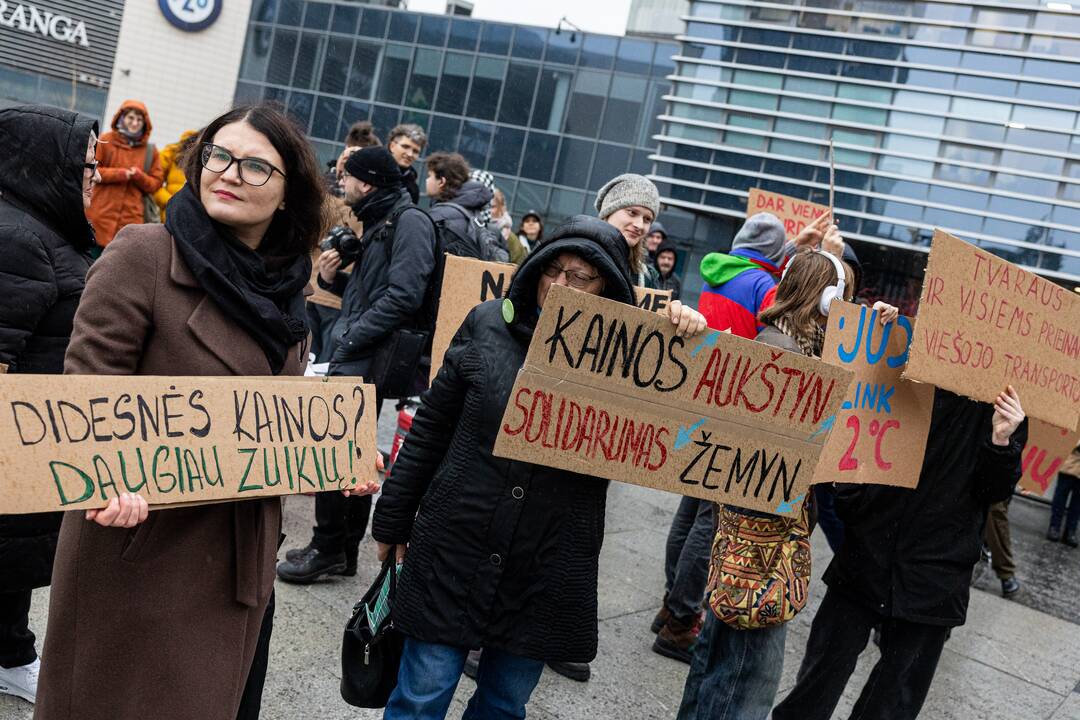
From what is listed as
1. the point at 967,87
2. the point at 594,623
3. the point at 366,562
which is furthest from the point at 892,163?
the point at 594,623

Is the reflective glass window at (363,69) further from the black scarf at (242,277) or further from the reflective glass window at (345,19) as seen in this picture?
the black scarf at (242,277)

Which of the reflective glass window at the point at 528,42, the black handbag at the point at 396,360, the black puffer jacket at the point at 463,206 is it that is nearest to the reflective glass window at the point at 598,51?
the reflective glass window at the point at 528,42

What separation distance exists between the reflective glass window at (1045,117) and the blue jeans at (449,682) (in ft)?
76.0

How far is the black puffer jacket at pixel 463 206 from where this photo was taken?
16.7ft

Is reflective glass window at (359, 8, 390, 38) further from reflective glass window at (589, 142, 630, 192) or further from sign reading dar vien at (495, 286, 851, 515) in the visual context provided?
sign reading dar vien at (495, 286, 851, 515)

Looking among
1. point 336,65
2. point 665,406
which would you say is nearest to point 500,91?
point 336,65

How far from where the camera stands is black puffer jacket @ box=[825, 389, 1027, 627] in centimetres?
320

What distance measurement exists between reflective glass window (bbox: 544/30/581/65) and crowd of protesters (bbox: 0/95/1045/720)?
2453 cm

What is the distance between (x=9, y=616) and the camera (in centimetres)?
315

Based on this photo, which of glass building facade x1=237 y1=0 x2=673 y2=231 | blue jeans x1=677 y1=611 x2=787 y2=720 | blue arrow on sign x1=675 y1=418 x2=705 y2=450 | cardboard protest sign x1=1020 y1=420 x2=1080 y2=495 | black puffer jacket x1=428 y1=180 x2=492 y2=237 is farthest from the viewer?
glass building facade x1=237 y1=0 x2=673 y2=231

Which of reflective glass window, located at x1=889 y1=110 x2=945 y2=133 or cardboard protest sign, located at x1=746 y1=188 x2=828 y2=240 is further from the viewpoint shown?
reflective glass window, located at x1=889 y1=110 x2=945 y2=133

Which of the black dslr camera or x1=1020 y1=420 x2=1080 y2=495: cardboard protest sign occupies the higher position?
the black dslr camera

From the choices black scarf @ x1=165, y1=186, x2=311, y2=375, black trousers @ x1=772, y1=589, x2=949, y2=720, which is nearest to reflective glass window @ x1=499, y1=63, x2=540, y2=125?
black trousers @ x1=772, y1=589, x2=949, y2=720

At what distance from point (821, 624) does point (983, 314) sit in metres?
1.25
